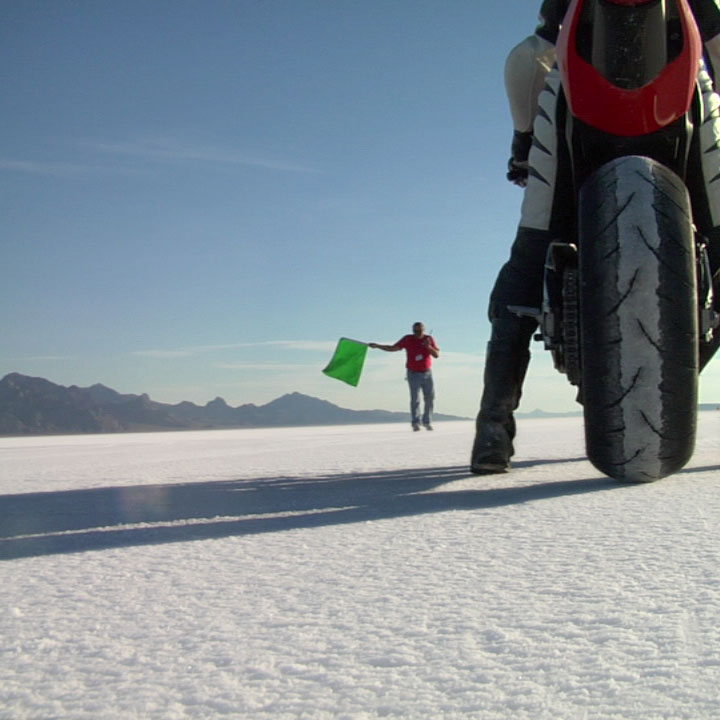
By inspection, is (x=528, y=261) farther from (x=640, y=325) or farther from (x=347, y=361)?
(x=347, y=361)

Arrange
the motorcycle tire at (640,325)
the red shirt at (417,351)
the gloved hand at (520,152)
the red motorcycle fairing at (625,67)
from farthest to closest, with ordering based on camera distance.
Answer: the red shirt at (417,351)
the gloved hand at (520,152)
the red motorcycle fairing at (625,67)
the motorcycle tire at (640,325)

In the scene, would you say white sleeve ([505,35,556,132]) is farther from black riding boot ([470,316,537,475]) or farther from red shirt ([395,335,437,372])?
red shirt ([395,335,437,372])

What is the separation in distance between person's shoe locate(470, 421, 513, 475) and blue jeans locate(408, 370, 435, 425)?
8.80m

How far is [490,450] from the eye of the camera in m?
3.04

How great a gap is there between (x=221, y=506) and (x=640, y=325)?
120cm

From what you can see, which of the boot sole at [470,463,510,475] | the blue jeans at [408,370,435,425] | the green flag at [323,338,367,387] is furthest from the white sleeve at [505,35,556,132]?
the green flag at [323,338,367,387]

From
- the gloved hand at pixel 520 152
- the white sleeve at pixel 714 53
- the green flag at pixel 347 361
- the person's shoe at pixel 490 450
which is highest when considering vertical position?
the white sleeve at pixel 714 53

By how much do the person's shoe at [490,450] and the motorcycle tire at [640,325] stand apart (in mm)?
678

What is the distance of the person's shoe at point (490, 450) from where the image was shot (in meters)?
3.04

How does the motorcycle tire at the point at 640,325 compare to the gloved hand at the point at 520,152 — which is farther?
the gloved hand at the point at 520,152

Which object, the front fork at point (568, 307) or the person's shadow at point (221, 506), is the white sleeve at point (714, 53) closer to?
the front fork at point (568, 307)

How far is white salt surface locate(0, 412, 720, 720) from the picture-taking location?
0.75 m

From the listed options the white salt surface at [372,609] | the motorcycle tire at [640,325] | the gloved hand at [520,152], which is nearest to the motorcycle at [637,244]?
the motorcycle tire at [640,325]

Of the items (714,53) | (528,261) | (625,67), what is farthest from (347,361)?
(625,67)
